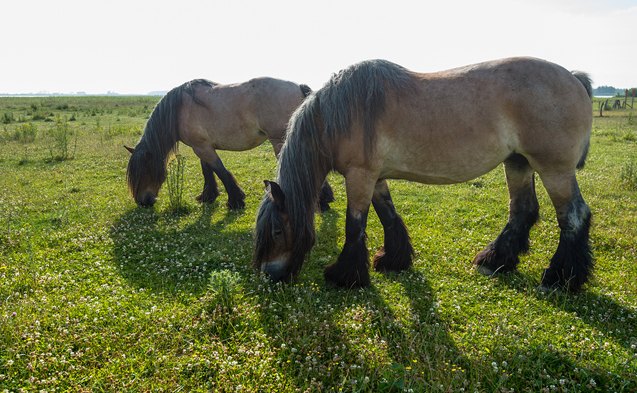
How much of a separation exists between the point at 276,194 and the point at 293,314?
147 centimetres

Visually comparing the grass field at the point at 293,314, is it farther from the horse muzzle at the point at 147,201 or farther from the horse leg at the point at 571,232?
the horse muzzle at the point at 147,201

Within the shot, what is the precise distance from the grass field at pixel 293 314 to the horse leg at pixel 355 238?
21 cm

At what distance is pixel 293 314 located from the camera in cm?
464

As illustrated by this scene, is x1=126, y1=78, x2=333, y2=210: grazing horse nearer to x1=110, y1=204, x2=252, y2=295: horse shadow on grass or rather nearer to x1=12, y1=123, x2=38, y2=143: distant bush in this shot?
x1=110, y1=204, x2=252, y2=295: horse shadow on grass

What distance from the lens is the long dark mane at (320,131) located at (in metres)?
5.15

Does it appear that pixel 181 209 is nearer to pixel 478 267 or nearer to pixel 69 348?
pixel 69 348

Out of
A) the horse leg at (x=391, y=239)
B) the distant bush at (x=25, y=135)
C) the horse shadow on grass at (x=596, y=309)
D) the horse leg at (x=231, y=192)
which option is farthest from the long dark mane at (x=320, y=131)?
the distant bush at (x=25, y=135)

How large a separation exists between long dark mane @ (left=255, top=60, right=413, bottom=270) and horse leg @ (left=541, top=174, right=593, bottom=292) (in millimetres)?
2325

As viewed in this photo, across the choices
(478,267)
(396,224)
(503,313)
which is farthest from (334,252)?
(503,313)

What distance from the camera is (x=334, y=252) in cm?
695

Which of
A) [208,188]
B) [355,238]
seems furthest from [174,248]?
[355,238]

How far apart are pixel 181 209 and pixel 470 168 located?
21.1 ft

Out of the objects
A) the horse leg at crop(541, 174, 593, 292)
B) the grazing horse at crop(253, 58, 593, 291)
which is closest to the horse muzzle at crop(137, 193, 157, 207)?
the grazing horse at crop(253, 58, 593, 291)

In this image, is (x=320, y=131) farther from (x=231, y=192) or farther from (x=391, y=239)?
(x=231, y=192)
